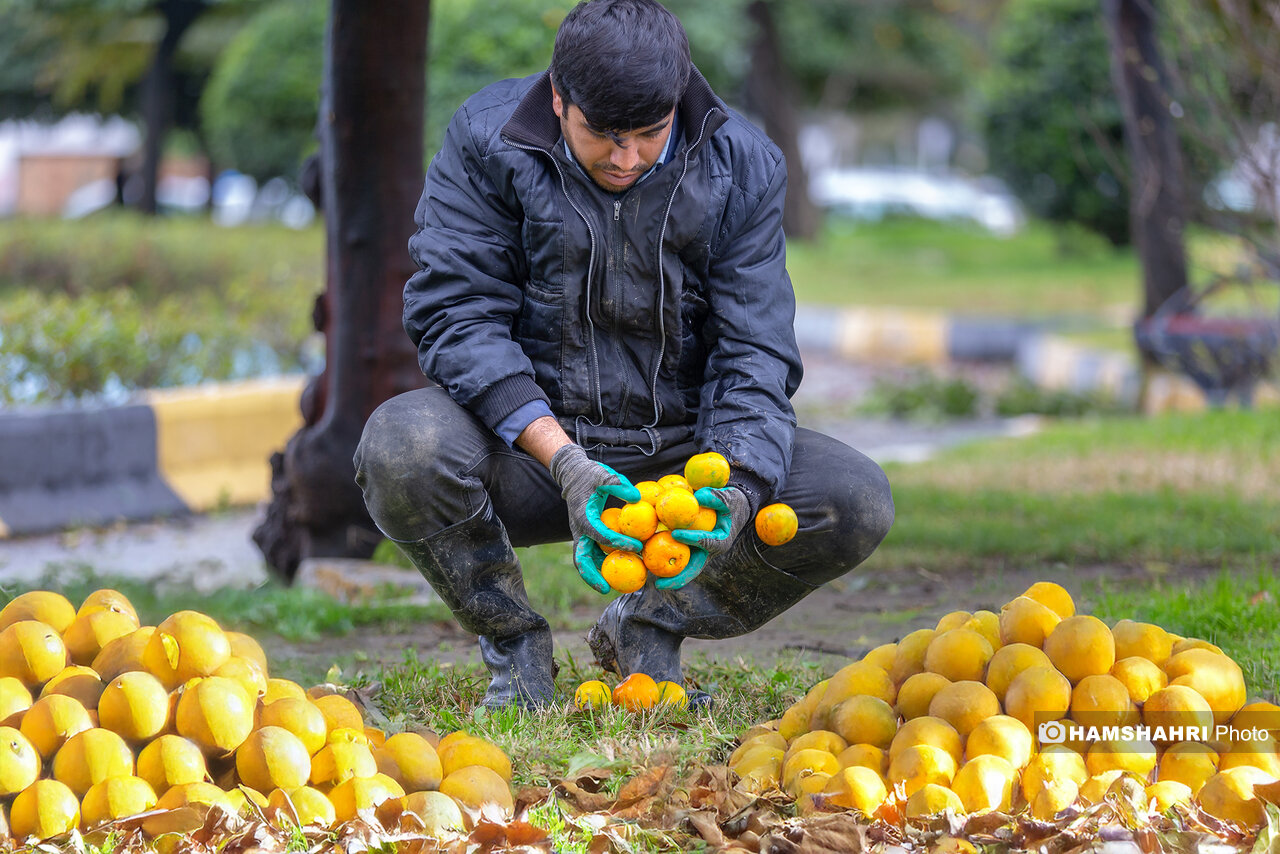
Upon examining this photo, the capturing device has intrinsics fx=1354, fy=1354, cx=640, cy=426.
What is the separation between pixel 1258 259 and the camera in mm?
7812

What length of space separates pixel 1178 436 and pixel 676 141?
17.2 feet

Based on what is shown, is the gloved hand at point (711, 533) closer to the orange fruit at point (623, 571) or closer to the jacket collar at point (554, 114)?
the orange fruit at point (623, 571)

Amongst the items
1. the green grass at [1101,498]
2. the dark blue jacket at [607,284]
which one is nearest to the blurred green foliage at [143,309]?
the green grass at [1101,498]

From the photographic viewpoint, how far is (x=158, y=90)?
21125mm

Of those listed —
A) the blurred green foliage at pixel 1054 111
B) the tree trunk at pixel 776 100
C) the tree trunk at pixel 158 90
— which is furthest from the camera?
the tree trunk at pixel 776 100

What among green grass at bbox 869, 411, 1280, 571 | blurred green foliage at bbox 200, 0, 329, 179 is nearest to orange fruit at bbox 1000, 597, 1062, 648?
green grass at bbox 869, 411, 1280, 571

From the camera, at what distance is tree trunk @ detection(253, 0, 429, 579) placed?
5.22 meters

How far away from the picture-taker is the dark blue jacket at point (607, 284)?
296 centimetres

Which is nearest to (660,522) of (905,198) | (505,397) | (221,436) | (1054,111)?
(505,397)

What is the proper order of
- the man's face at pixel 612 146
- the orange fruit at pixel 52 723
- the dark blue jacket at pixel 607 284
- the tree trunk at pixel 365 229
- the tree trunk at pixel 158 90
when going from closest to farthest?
1. the orange fruit at pixel 52 723
2. the man's face at pixel 612 146
3. the dark blue jacket at pixel 607 284
4. the tree trunk at pixel 365 229
5. the tree trunk at pixel 158 90

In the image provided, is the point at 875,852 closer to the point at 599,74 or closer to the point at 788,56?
the point at 599,74

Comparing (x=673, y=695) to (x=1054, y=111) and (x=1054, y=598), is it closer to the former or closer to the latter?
(x=1054, y=598)

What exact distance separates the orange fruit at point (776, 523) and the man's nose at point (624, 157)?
0.79 meters

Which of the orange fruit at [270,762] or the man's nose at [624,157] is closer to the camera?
the orange fruit at [270,762]
